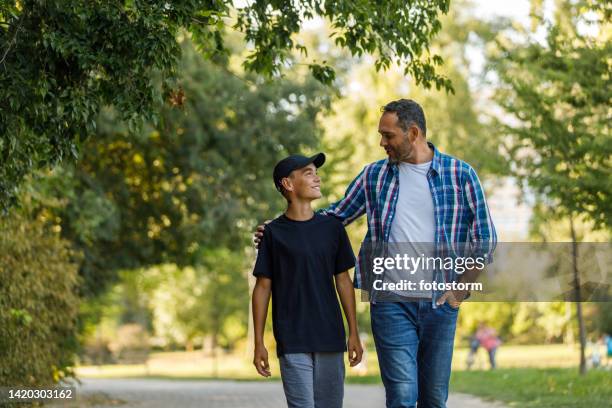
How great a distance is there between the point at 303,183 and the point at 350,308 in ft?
2.47

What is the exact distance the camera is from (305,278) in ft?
20.9

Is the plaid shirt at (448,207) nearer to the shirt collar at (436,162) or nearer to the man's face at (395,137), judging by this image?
the shirt collar at (436,162)

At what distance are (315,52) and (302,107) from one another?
88.6 ft

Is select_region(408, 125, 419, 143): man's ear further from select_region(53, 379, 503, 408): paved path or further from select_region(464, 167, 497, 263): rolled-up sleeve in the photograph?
select_region(53, 379, 503, 408): paved path

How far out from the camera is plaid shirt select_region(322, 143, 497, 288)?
6.37 meters

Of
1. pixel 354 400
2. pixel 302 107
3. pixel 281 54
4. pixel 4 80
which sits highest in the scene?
pixel 302 107

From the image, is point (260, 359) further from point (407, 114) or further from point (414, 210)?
point (407, 114)

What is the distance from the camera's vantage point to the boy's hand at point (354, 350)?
6.41 metres

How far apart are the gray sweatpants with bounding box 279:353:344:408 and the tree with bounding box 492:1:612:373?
9.67 meters

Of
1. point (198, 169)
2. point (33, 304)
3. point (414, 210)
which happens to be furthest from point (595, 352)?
point (414, 210)

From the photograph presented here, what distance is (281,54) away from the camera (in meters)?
11.6

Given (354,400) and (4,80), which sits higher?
(4,80)

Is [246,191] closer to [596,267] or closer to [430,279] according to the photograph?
[596,267]

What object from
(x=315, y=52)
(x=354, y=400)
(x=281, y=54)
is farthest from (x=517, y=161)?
(x=315, y=52)
